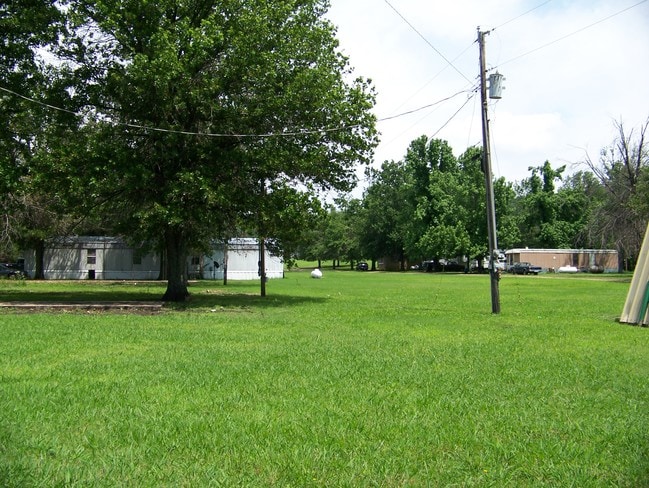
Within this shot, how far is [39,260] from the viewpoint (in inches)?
1758

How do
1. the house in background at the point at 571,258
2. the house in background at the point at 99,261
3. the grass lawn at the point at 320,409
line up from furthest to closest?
the house in background at the point at 571,258, the house in background at the point at 99,261, the grass lawn at the point at 320,409

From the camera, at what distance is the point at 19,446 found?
5012 millimetres

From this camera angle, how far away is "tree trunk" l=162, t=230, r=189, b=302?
22.6m

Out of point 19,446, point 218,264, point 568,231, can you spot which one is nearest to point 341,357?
point 19,446

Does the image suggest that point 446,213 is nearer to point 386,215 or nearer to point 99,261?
point 386,215

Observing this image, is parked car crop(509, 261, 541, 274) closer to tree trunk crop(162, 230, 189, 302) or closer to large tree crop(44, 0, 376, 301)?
large tree crop(44, 0, 376, 301)

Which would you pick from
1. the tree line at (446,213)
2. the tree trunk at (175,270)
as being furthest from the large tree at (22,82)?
the tree line at (446,213)

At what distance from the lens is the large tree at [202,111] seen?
18906 millimetres

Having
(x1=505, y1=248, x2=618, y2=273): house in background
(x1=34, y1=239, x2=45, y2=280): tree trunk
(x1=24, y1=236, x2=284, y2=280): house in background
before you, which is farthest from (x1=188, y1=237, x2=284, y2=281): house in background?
(x1=505, y1=248, x2=618, y2=273): house in background

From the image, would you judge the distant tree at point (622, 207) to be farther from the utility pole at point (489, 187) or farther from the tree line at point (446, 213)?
the utility pole at point (489, 187)

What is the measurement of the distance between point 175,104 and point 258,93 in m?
2.80

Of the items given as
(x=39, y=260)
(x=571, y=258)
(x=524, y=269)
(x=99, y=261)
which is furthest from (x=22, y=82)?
(x=571, y=258)

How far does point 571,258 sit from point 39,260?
59792mm

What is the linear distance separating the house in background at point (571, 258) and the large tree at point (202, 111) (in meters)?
57.5
